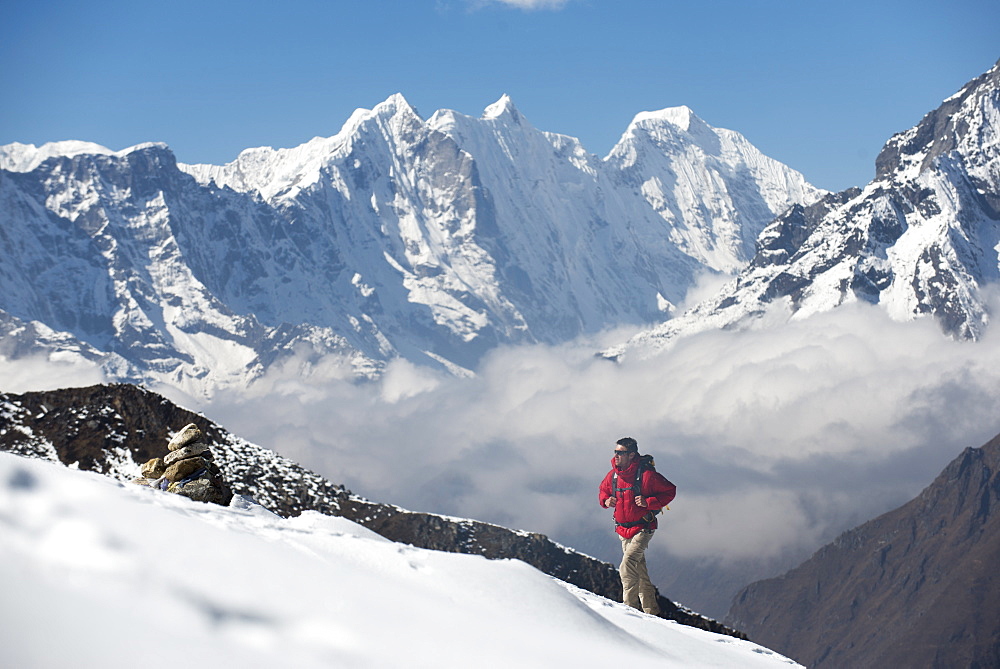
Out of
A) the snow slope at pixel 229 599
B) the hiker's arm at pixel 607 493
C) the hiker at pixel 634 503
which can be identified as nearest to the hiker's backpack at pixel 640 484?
the hiker at pixel 634 503

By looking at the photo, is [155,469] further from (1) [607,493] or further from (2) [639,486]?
A: (2) [639,486]

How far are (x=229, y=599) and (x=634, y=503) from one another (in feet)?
55.6

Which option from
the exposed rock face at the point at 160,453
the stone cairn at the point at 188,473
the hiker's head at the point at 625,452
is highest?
the exposed rock face at the point at 160,453

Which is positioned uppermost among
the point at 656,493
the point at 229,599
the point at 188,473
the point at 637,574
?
the point at 656,493

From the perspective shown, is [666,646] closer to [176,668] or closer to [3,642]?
[176,668]

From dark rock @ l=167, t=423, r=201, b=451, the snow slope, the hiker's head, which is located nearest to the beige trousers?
the hiker's head

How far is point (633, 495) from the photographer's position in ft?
94.4

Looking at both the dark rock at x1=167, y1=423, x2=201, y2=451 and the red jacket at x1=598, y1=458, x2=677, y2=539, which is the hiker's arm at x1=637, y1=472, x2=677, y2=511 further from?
the dark rock at x1=167, y1=423, x2=201, y2=451

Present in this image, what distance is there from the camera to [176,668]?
12.1 meters

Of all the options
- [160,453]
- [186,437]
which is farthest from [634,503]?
[160,453]

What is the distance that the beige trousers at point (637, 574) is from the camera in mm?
28906

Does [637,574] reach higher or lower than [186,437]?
lower

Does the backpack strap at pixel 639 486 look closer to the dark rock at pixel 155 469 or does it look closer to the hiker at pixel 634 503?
the hiker at pixel 634 503

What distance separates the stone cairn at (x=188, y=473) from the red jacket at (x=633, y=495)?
10401mm
